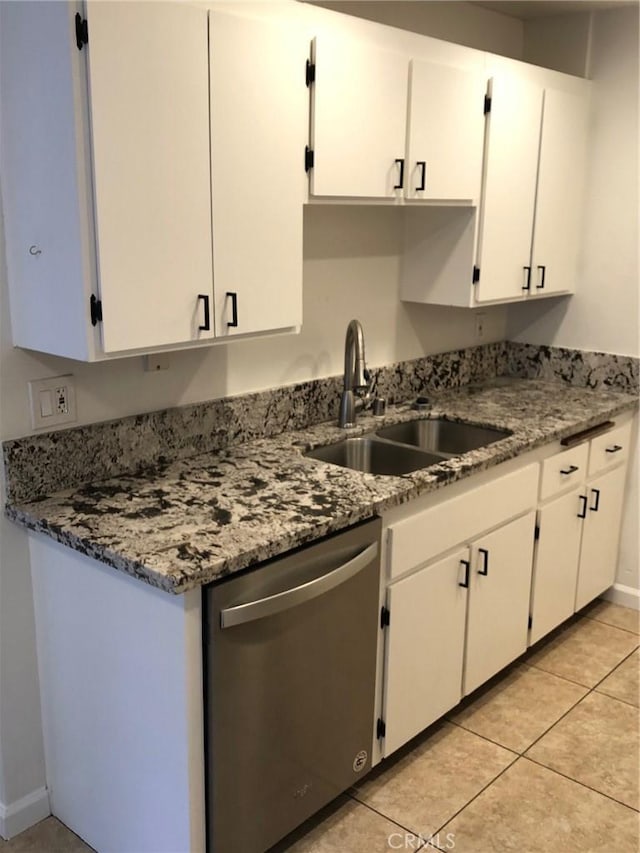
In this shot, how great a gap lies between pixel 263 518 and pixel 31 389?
2.13 ft

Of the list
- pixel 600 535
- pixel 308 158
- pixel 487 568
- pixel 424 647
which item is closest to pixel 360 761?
pixel 424 647

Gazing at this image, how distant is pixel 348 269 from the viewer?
2855 millimetres

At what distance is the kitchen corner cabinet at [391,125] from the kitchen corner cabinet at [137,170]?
14 cm

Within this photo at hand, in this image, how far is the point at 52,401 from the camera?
2.06m

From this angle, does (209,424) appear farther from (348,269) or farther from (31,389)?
(348,269)

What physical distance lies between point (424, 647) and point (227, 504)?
784 millimetres

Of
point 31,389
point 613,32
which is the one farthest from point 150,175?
point 613,32

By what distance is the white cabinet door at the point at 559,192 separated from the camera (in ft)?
10.1

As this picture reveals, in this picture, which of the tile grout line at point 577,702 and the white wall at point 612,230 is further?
the white wall at point 612,230

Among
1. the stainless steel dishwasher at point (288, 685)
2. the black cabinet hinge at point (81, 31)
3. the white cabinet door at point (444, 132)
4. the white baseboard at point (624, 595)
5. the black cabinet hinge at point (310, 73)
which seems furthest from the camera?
the white baseboard at point (624, 595)

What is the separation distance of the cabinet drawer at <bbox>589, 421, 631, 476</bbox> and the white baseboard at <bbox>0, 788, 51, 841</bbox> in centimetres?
212

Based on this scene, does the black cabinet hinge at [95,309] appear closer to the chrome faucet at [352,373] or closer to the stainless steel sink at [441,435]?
the chrome faucet at [352,373]

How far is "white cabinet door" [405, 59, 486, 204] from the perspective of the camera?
248 centimetres

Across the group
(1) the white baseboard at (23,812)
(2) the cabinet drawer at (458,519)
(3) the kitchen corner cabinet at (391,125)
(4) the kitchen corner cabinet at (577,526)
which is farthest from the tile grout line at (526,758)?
(3) the kitchen corner cabinet at (391,125)
